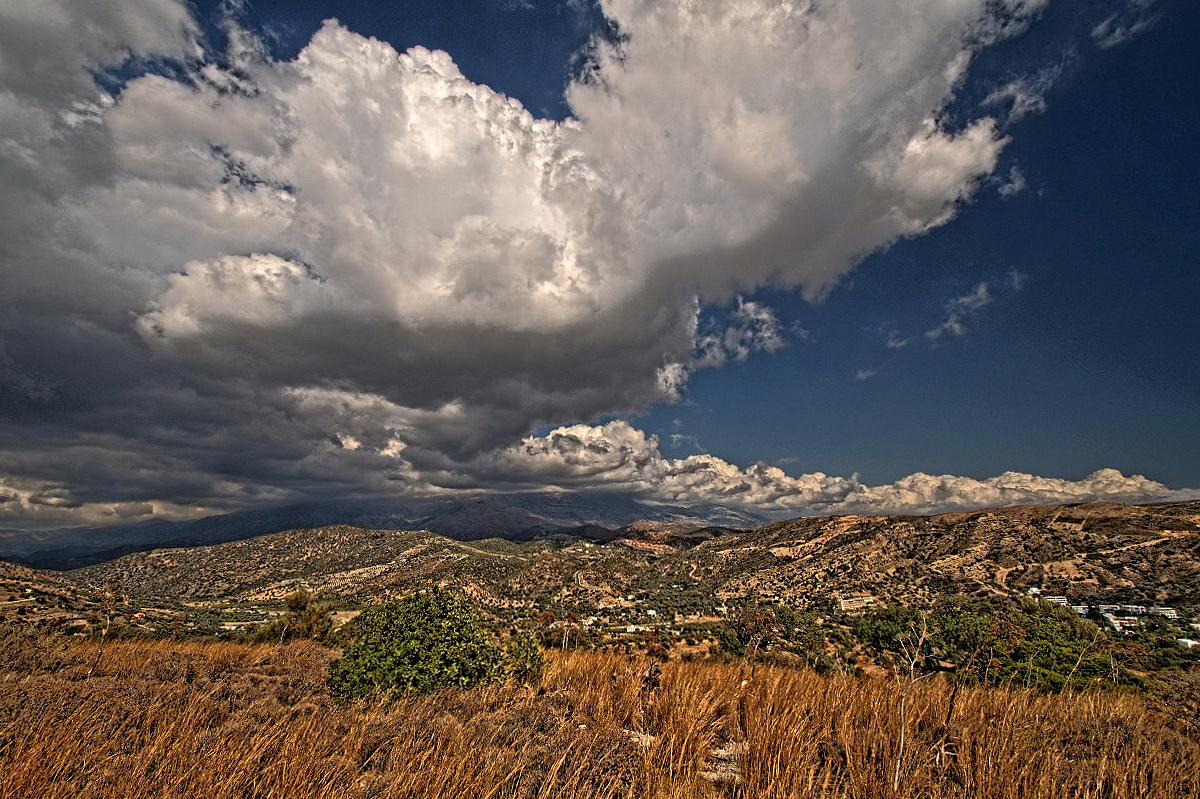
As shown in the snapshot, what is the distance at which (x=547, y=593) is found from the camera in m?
81.4

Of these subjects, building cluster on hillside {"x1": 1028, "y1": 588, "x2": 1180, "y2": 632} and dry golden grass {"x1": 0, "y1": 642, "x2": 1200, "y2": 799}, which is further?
building cluster on hillside {"x1": 1028, "y1": 588, "x2": 1180, "y2": 632}

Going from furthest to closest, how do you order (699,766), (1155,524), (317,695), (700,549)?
(700,549) → (1155,524) → (317,695) → (699,766)

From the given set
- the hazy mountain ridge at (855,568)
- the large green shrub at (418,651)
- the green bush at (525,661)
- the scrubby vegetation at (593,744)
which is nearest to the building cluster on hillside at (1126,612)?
the hazy mountain ridge at (855,568)

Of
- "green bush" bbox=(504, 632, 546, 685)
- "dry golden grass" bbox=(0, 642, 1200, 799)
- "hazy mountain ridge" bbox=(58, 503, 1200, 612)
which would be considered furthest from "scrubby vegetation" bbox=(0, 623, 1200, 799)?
"hazy mountain ridge" bbox=(58, 503, 1200, 612)

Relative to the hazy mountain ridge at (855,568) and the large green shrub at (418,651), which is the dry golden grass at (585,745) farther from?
the hazy mountain ridge at (855,568)

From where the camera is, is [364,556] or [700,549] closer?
[700,549]

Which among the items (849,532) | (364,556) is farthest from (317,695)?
(364,556)

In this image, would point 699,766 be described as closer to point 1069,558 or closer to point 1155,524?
point 1069,558

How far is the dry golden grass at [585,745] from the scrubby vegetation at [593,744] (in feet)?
0.07

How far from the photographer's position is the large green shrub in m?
7.40

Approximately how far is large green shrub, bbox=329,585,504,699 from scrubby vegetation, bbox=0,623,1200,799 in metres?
1.47

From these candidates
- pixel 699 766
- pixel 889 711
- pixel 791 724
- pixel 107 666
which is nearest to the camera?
pixel 699 766

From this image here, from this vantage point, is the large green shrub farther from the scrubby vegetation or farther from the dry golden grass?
the scrubby vegetation

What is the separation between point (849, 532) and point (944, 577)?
29.8 metres
